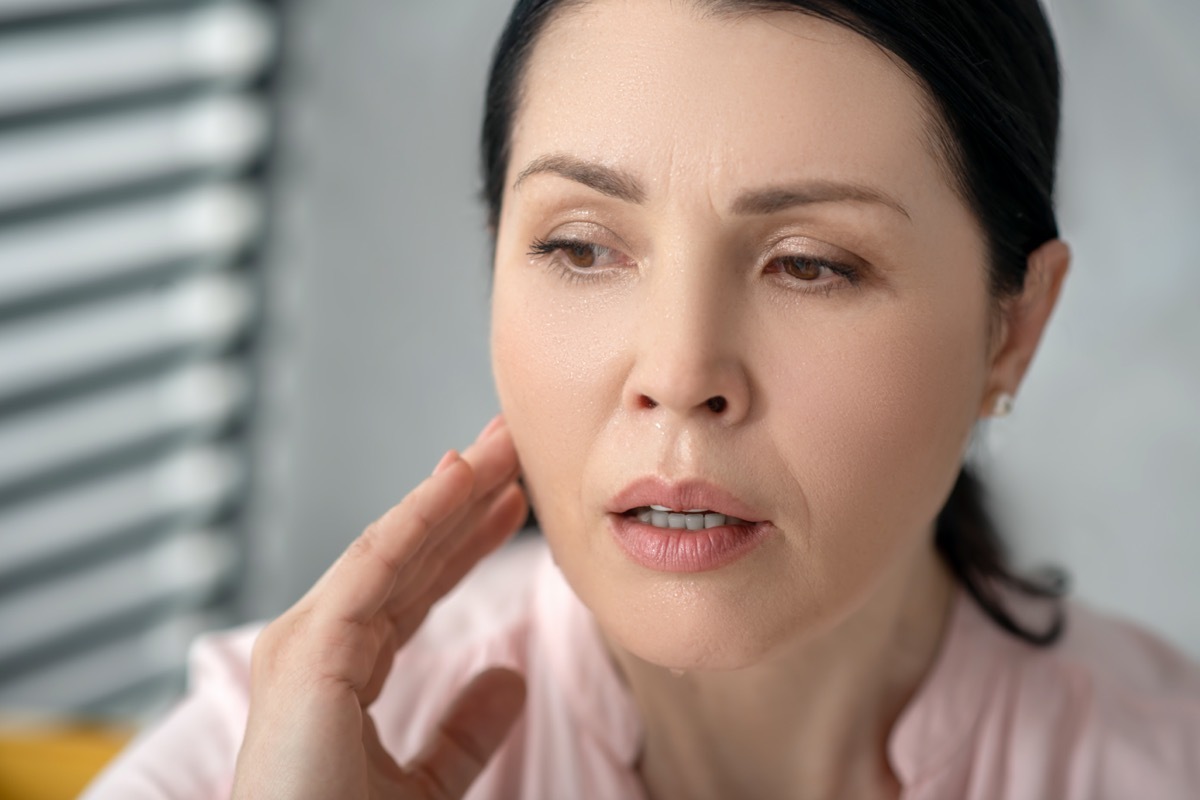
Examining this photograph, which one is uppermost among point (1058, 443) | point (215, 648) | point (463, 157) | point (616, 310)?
point (463, 157)

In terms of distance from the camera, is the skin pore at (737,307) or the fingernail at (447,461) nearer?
the skin pore at (737,307)

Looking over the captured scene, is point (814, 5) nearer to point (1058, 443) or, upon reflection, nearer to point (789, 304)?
point (789, 304)

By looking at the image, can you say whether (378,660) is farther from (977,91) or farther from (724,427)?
(977,91)

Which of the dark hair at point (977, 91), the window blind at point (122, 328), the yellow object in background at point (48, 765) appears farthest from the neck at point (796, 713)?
the window blind at point (122, 328)

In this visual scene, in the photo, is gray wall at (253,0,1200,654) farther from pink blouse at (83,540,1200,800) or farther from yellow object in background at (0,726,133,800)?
yellow object in background at (0,726,133,800)

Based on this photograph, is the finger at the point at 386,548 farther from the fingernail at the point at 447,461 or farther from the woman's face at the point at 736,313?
the woman's face at the point at 736,313

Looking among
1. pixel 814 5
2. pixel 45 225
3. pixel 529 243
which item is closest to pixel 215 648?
pixel 529 243

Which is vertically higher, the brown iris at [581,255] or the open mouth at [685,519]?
the brown iris at [581,255]

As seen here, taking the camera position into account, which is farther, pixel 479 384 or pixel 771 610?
pixel 479 384

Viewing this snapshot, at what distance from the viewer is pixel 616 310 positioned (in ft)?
3.29

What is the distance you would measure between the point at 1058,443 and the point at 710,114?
59.3 inches

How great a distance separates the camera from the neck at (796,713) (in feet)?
3.97

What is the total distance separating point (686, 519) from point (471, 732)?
345 mm

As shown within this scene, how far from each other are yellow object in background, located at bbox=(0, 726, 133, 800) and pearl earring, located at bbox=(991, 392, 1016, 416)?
106 cm
